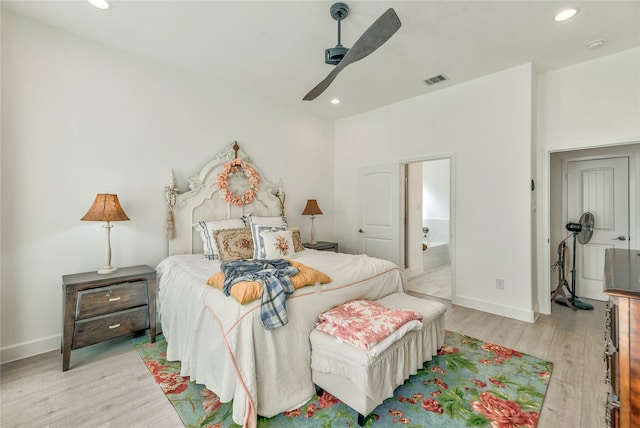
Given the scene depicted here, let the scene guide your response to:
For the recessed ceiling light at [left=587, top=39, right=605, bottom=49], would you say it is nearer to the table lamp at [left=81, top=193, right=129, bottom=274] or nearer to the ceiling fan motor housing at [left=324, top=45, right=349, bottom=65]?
the ceiling fan motor housing at [left=324, top=45, right=349, bottom=65]

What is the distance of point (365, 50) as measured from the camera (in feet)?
6.08

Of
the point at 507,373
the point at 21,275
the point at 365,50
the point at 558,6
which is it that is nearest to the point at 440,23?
the point at 558,6

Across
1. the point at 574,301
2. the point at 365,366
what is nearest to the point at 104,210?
the point at 365,366

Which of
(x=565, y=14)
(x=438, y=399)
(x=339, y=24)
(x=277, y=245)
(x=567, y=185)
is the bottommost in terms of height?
(x=438, y=399)

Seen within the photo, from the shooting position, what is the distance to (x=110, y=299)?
2406mm

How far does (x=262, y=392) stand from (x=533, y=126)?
3.86 m

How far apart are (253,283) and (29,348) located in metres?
2.31

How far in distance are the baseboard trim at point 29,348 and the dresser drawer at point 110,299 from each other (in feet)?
2.19

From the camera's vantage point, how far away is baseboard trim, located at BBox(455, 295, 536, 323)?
10.6 ft

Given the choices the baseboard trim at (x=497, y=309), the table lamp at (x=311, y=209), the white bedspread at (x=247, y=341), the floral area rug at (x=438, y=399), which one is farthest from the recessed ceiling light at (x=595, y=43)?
the table lamp at (x=311, y=209)

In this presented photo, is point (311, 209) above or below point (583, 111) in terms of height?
below

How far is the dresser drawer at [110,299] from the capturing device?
7.48 feet

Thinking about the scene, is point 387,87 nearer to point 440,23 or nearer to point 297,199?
point 440,23

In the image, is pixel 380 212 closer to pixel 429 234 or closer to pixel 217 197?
pixel 217 197
